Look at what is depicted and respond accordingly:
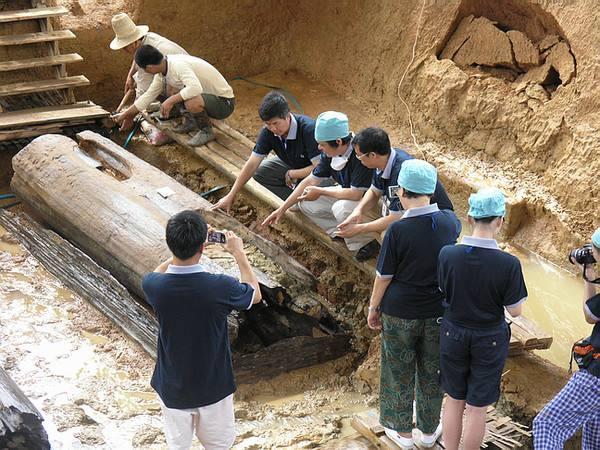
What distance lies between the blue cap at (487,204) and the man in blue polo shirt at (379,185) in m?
0.76

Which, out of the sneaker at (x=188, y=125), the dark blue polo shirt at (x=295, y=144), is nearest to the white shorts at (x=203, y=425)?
the dark blue polo shirt at (x=295, y=144)

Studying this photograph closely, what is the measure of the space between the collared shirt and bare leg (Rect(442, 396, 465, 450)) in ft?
15.8

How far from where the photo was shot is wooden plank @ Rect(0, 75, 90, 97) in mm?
9098

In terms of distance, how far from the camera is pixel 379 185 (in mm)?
5672

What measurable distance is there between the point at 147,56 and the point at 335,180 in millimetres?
2662

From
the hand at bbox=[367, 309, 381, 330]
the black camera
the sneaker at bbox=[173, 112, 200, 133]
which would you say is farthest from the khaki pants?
the sneaker at bbox=[173, 112, 200, 133]

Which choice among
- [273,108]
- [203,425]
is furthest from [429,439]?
[273,108]

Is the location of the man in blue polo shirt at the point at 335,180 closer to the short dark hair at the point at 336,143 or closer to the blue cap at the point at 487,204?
the short dark hair at the point at 336,143

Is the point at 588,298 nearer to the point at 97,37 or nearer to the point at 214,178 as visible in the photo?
the point at 214,178

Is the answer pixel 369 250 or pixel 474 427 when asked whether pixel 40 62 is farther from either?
pixel 474 427

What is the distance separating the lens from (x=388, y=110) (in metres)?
9.89

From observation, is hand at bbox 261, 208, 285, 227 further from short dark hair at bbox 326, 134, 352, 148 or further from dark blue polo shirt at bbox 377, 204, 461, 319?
dark blue polo shirt at bbox 377, 204, 461, 319

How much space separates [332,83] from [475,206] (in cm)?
668

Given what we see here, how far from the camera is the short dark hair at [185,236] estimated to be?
158 inches
